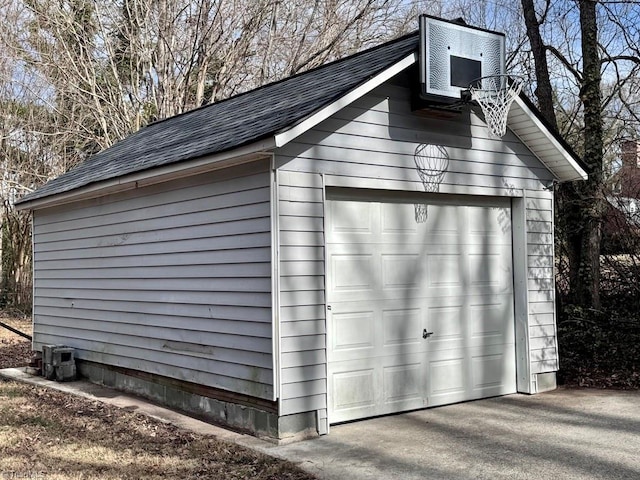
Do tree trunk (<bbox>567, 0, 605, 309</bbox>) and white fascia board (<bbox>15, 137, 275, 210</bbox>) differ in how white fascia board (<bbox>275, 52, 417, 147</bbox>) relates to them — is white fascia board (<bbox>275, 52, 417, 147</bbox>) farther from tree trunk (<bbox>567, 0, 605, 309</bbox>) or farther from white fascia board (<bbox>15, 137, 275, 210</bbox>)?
tree trunk (<bbox>567, 0, 605, 309</bbox>)

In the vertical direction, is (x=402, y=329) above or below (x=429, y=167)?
below

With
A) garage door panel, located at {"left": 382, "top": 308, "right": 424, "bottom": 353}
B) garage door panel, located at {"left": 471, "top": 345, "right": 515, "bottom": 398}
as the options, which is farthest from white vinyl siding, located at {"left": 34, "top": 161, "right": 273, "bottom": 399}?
garage door panel, located at {"left": 471, "top": 345, "right": 515, "bottom": 398}

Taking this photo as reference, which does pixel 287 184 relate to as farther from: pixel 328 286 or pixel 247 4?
pixel 247 4

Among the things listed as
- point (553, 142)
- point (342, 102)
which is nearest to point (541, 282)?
point (553, 142)

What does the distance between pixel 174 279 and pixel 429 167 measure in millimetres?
3003

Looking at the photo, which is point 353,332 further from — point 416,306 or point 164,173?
point 164,173

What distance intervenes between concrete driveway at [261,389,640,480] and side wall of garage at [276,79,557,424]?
0.62 m

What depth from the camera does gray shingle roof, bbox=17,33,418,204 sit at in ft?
21.0

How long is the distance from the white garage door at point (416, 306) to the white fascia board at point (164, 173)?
1045 millimetres

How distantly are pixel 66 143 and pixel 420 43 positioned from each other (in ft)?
45.3

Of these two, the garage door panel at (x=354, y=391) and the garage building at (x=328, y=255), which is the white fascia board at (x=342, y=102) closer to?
the garage building at (x=328, y=255)

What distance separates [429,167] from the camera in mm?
7301

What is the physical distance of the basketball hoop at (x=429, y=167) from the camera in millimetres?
7223

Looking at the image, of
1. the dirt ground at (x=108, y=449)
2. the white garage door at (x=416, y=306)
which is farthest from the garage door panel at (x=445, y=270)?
the dirt ground at (x=108, y=449)
